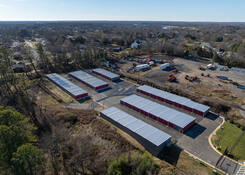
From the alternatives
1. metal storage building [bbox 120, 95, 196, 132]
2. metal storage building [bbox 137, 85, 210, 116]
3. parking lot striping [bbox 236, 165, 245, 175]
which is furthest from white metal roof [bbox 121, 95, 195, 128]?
parking lot striping [bbox 236, 165, 245, 175]

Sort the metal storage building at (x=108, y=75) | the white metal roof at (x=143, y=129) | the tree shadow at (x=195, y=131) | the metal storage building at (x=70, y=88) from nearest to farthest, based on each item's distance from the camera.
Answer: the white metal roof at (x=143, y=129), the tree shadow at (x=195, y=131), the metal storage building at (x=70, y=88), the metal storage building at (x=108, y=75)

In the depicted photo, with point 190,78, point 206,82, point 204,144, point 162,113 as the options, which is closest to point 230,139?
point 204,144

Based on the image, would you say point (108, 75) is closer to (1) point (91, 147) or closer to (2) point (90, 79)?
(2) point (90, 79)

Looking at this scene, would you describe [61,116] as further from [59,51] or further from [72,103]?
[59,51]

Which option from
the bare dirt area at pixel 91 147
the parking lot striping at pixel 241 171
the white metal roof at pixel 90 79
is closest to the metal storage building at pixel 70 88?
the white metal roof at pixel 90 79

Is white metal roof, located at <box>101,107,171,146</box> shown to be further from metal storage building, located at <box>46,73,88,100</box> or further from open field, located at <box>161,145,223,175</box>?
metal storage building, located at <box>46,73,88,100</box>

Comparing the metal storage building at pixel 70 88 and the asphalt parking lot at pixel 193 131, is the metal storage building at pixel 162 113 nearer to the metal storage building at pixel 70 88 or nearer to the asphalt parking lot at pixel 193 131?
the asphalt parking lot at pixel 193 131

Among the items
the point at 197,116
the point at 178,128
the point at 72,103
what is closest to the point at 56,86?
the point at 72,103
